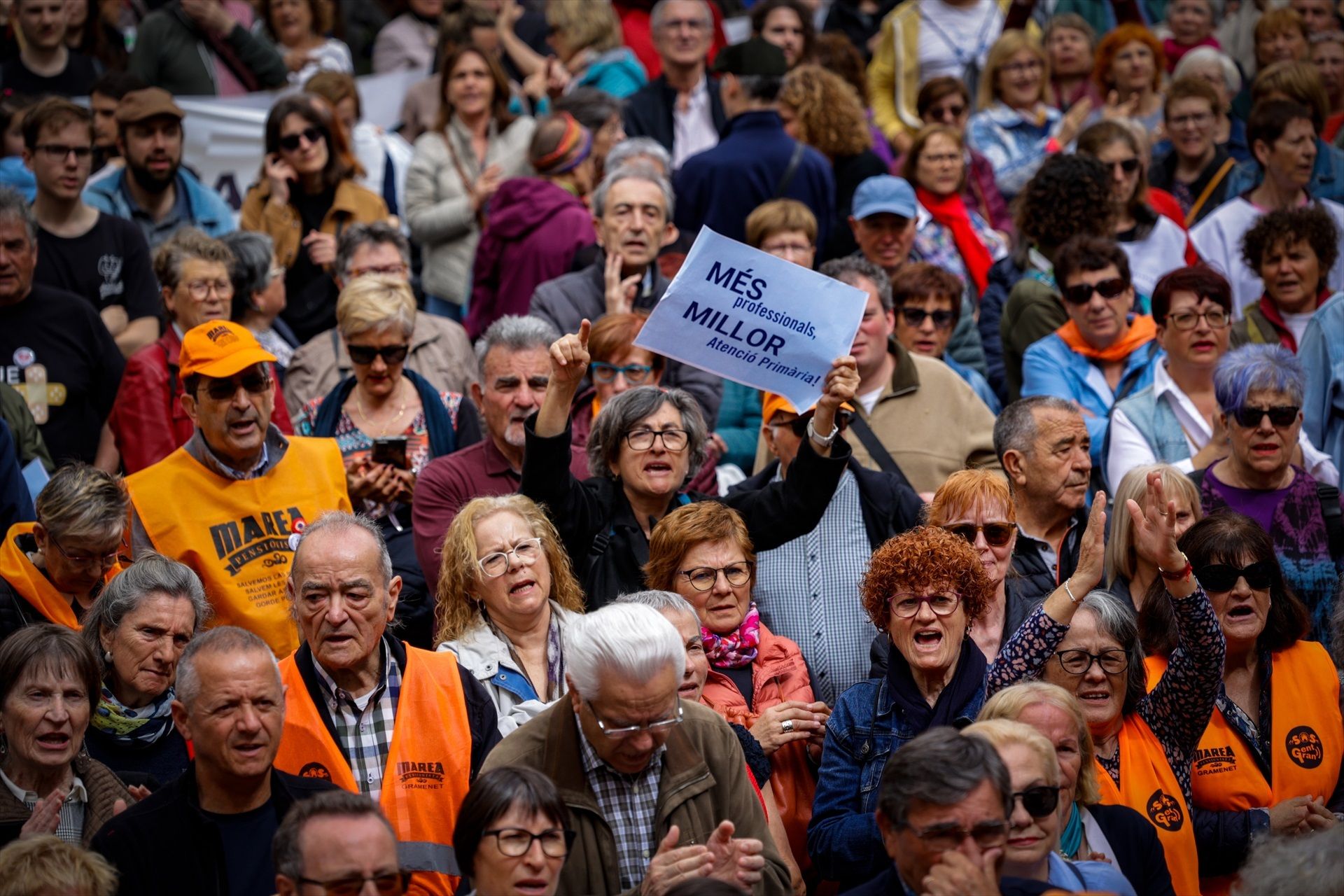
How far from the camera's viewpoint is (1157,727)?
18.3ft

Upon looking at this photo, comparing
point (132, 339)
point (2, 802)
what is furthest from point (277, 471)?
point (132, 339)

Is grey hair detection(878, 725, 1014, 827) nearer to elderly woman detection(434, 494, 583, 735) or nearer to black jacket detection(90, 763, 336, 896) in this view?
elderly woman detection(434, 494, 583, 735)

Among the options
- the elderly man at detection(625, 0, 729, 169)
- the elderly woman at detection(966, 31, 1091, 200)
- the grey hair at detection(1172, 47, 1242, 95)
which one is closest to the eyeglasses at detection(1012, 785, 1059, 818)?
the elderly man at detection(625, 0, 729, 169)

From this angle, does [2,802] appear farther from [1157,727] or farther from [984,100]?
[984,100]

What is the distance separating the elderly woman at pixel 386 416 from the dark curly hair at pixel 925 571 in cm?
206

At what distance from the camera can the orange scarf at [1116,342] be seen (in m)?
7.98

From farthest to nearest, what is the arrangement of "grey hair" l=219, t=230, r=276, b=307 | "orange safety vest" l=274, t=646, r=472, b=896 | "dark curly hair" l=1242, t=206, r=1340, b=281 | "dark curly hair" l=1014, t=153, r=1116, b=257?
"dark curly hair" l=1014, t=153, r=1116, b=257 → "dark curly hair" l=1242, t=206, r=1340, b=281 → "grey hair" l=219, t=230, r=276, b=307 → "orange safety vest" l=274, t=646, r=472, b=896

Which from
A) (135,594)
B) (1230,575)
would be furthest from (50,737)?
(1230,575)

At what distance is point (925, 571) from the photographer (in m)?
5.53

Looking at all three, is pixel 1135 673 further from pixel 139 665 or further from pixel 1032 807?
pixel 139 665

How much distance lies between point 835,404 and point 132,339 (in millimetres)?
4054

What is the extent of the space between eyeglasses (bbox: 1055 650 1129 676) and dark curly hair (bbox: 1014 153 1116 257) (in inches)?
143

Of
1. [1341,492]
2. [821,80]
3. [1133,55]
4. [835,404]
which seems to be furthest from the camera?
[1133,55]

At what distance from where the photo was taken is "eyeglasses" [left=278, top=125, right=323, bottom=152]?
9273mm
